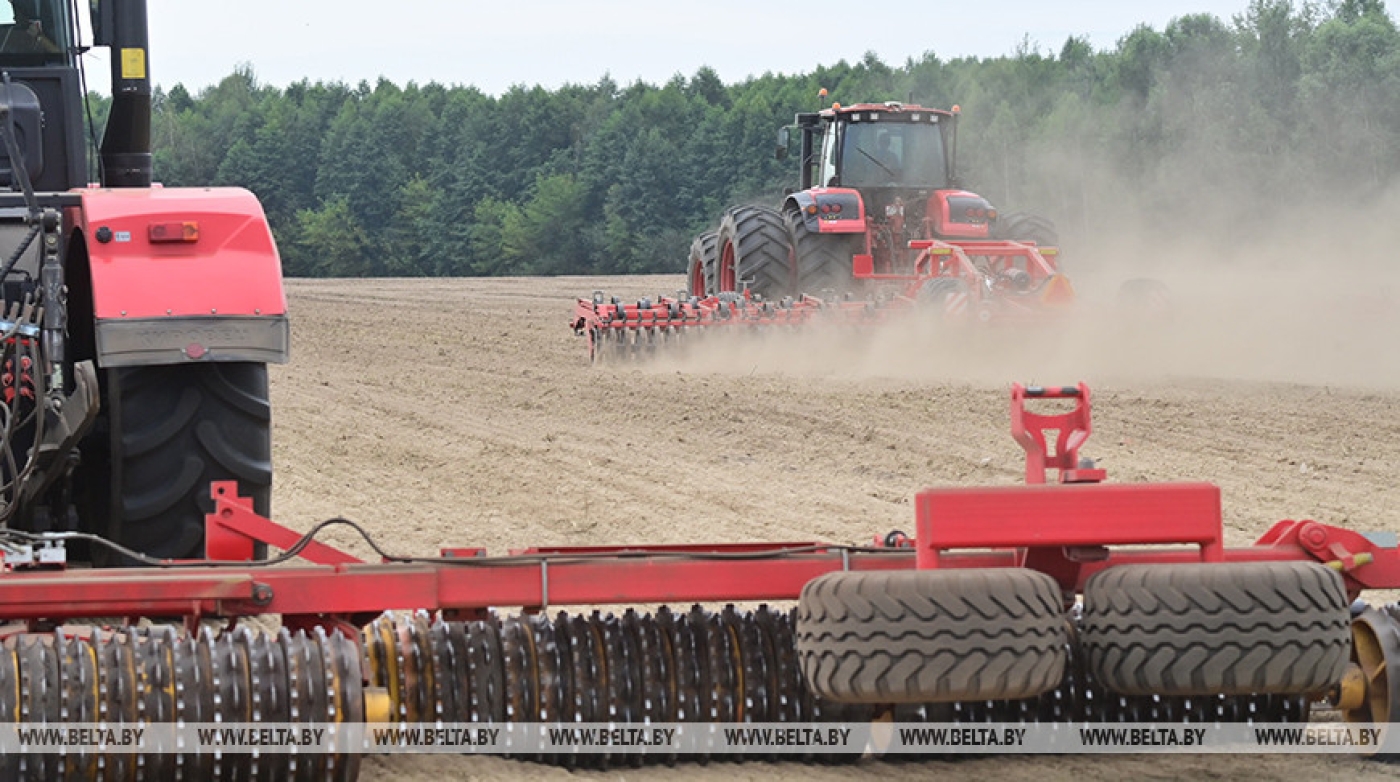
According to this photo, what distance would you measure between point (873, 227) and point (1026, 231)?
1.36 m

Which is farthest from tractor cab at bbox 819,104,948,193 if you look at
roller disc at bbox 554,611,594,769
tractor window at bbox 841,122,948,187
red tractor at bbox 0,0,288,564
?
roller disc at bbox 554,611,594,769

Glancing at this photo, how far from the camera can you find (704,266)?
18.2 m

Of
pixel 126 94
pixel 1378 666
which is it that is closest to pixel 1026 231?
pixel 126 94

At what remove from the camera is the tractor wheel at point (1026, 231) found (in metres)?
17.1

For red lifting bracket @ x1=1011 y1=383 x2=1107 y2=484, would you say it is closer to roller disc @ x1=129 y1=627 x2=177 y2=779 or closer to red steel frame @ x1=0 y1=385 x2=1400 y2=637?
red steel frame @ x1=0 y1=385 x2=1400 y2=637

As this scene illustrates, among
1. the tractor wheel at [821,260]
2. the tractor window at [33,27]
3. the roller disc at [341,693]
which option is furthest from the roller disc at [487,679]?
the tractor wheel at [821,260]

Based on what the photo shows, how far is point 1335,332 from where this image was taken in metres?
16.4

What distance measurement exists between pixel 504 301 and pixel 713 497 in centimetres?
2134

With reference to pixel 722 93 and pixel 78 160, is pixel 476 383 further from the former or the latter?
pixel 722 93

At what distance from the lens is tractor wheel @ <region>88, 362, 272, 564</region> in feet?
16.9

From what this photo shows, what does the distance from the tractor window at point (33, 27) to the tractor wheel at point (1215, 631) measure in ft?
13.2

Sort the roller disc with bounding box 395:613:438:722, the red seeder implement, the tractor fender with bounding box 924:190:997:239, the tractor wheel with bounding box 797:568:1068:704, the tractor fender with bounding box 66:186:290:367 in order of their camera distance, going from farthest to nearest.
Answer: the tractor fender with bounding box 924:190:997:239
the red seeder implement
the tractor fender with bounding box 66:186:290:367
the roller disc with bounding box 395:613:438:722
the tractor wheel with bounding box 797:568:1068:704

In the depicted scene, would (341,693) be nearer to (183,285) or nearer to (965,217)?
(183,285)

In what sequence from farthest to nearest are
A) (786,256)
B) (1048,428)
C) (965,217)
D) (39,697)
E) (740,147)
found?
(740,147) → (786,256) → (965,217) → (1048,428) → (39,697)
